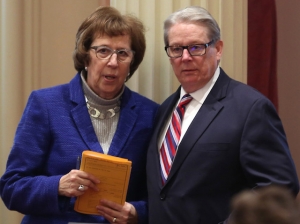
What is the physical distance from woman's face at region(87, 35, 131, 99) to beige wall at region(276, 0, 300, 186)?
6.57 feet

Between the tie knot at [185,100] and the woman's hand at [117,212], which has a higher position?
the tie knot at [185,100]

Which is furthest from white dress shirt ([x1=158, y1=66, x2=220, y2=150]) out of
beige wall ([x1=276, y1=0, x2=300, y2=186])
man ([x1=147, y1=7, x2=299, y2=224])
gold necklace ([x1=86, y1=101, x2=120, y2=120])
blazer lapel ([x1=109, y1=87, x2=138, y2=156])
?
beige wall ([x1=276, y1=0, x2=300, y2=186])

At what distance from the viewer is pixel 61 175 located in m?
2.21

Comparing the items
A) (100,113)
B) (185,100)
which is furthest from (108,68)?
(185,100)

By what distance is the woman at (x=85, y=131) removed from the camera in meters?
2.17

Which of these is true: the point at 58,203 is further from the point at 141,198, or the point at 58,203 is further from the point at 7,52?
the point at 7,52

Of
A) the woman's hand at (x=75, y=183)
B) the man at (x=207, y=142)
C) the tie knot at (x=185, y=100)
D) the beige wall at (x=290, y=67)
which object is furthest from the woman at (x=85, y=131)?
the beige wall at (x=290, y=67)

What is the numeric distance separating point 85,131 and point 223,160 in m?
0.69

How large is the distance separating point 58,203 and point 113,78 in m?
0.65

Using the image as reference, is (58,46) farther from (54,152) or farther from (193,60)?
(193,60)

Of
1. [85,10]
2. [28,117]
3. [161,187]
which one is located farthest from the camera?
[85,10]

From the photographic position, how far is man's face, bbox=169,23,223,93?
7.32 ft

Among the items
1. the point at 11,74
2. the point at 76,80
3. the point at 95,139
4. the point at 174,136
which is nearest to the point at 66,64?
the point at 11,74

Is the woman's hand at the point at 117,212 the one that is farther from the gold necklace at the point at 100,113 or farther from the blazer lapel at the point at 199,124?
the gold necklace at the point at 100,113
